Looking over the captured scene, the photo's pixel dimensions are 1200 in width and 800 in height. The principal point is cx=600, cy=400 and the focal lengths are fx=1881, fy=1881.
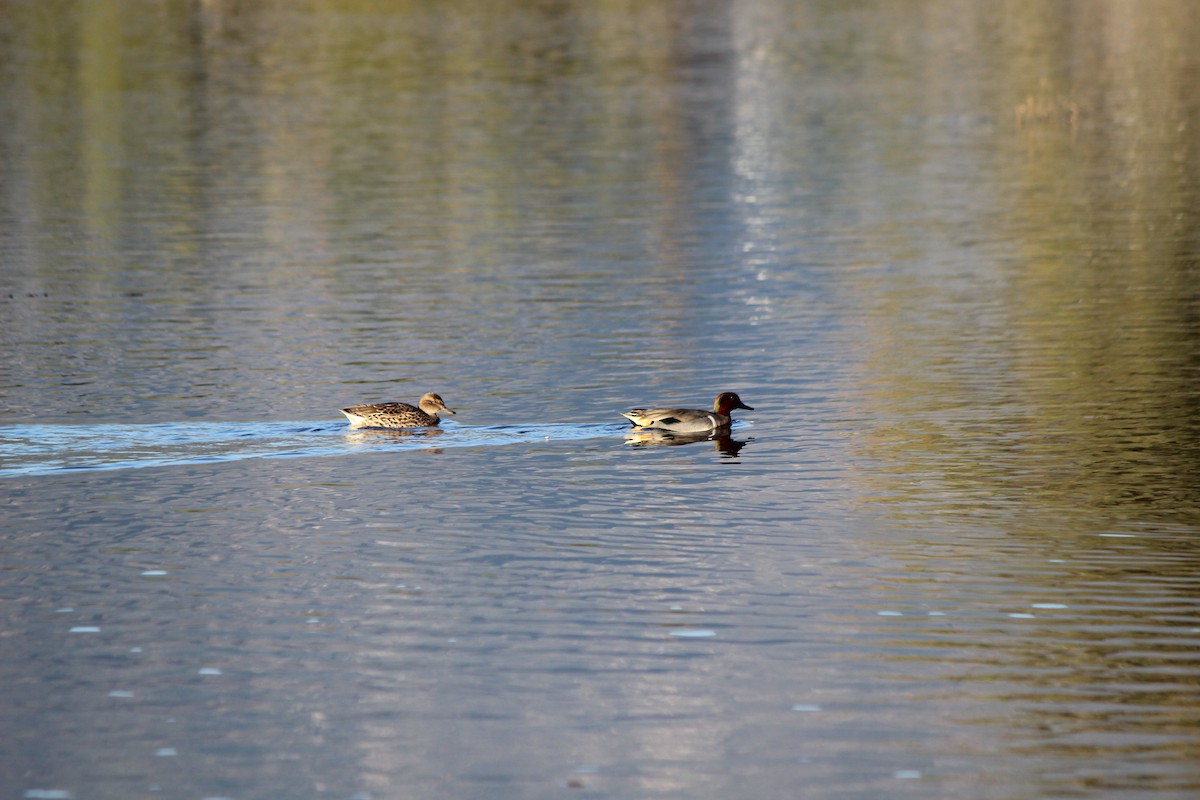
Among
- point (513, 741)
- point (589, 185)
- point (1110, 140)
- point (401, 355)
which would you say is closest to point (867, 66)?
point (1110, 140)

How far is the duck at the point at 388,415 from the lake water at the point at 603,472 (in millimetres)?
311

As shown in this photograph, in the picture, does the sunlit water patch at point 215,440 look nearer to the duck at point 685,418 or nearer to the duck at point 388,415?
the duck at point 388,415

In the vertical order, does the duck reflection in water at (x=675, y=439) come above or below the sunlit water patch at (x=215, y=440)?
below

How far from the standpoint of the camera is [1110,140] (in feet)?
198

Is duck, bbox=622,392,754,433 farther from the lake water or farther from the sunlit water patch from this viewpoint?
the sunlit water patch

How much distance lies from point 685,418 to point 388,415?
3903mm

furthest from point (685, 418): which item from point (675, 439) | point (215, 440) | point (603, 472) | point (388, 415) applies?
point (215, 440)

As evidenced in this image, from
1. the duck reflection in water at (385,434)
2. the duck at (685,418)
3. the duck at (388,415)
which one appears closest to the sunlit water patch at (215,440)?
the duck reflection in water at (385,434)

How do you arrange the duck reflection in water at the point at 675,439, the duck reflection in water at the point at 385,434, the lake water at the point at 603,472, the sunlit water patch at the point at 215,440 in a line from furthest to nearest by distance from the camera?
the duck reflection in water at the point at 385,434 < the duck reflection in water at the point at 675,439 < the sunlit water patch at the point at 215,440 < the lake water at the point at 603,472

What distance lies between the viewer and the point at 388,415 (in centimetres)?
2464

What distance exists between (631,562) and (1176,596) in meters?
5.19

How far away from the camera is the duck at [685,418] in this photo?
24672mm

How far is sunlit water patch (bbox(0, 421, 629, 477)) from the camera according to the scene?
2366 cm

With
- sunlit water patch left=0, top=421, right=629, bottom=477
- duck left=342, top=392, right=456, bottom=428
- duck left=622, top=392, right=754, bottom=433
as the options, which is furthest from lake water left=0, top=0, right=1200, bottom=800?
duck left=622, top=392, right=754, bottom=433
